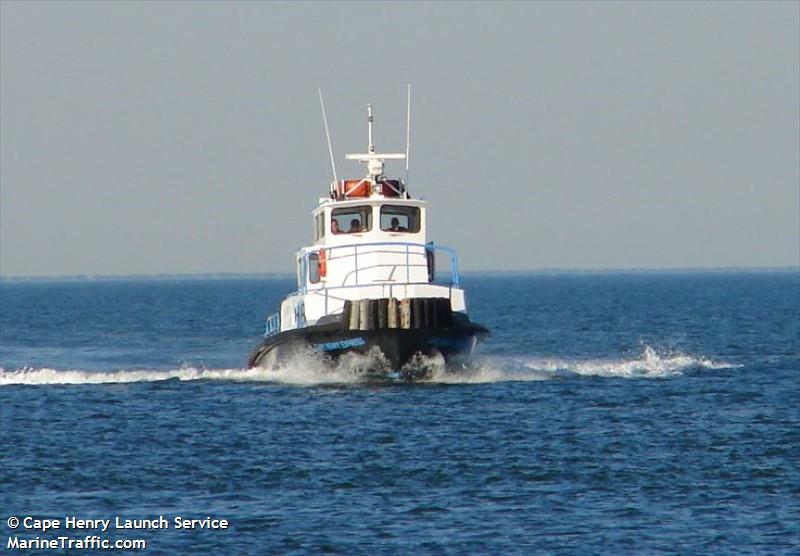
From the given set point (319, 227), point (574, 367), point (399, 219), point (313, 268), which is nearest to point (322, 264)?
point (313, 268)

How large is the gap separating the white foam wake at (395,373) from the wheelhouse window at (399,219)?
4670 millimetres

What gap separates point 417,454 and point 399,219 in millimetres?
16345

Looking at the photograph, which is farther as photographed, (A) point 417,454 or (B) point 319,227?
(B) point 319,227

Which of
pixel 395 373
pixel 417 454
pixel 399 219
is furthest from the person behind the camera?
pixel 399 219

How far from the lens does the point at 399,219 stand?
49.4 meters

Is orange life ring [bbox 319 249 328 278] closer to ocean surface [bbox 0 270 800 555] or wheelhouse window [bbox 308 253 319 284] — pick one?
wheelhouse window [bbox 308 253 319 284]

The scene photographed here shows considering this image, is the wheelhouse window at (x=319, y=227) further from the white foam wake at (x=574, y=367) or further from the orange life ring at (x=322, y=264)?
the white foam wake at (x=574, y=367)

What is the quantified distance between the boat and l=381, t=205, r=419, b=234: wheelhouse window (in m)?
0.03

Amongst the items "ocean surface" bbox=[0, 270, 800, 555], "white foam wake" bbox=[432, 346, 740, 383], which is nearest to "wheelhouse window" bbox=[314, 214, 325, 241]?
"ocean surface" bbox=[0, 270, 800, 555]

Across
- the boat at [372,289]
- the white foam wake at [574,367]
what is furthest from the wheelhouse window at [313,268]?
the white foam wake at [574,367]

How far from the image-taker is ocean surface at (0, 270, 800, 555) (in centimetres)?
2606

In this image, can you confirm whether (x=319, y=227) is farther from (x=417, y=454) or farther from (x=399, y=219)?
(x=417, y=454)

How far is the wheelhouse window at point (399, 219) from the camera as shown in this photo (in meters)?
49.2

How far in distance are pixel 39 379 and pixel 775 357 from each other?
27.2 meters
